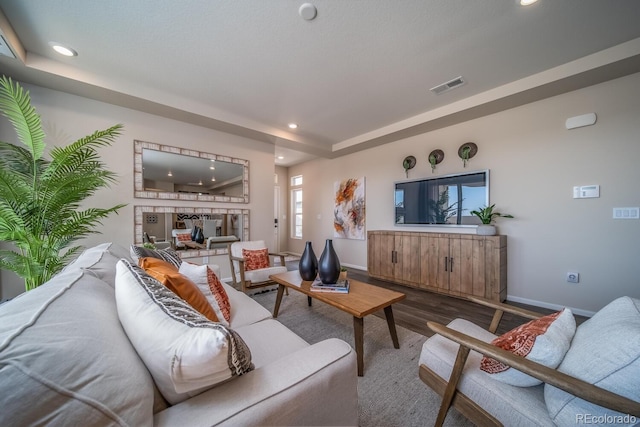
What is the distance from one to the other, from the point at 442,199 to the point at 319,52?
2.66 metres

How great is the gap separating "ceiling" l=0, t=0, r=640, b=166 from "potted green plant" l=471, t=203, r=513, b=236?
4.31ft

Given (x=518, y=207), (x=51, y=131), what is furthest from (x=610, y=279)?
(x=51, y=131)

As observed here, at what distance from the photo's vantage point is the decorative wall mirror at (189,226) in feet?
10.2

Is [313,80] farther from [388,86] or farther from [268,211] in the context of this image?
[268,211]

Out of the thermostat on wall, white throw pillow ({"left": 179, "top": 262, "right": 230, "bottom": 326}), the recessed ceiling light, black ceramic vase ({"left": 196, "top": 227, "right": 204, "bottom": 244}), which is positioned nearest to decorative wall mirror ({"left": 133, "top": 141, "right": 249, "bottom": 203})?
black ceramic vase ({"left": 196, "top": 227, "right": 204, "bottom": 244})

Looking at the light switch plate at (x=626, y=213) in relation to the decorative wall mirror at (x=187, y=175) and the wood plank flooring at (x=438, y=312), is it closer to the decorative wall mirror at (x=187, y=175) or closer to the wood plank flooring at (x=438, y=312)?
the wood plank flooring at (x=438, y=312)

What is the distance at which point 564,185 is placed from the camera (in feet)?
Result: 8.54

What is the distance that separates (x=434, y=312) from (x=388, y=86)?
264 centimetres

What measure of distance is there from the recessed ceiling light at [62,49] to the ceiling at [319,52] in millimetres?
52

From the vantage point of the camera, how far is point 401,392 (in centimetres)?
142

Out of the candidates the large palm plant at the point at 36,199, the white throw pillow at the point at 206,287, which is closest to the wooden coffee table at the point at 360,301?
the white throw pillow at the point at 206,287

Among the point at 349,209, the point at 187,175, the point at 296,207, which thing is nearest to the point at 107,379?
the point at 187,175

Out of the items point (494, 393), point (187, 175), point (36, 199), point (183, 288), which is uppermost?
point (187, 175)

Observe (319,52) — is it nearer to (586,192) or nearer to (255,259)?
(255,259)
